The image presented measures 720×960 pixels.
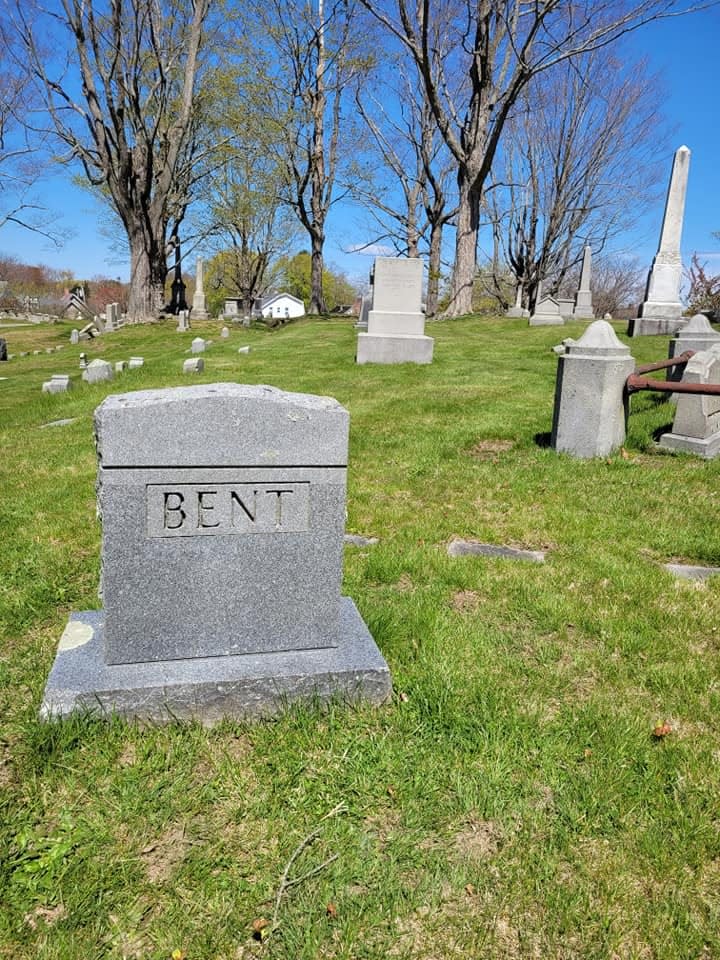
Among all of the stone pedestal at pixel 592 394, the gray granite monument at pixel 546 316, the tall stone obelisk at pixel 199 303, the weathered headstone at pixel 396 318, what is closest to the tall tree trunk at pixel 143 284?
the tall stone obelisk at pixel 199 303

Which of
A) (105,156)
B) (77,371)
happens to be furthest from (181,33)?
(77,371)

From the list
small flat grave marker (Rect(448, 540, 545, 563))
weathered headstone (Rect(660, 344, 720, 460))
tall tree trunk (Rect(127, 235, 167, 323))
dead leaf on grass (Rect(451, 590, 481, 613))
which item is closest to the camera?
dead leaf on grass (Rect(451, 590, 481, 613))

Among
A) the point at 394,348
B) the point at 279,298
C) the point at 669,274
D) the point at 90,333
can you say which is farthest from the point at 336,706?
the point at 279,298

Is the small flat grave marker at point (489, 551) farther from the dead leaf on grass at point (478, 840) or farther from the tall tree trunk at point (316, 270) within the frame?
the tall tree trunk at point (316, 270)

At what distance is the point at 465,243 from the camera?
21.5 metres

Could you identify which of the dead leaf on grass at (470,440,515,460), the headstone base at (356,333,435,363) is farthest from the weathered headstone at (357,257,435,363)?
the dead leaf on grass at (470,440,515,460)

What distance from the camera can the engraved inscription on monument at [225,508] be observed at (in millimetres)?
2432

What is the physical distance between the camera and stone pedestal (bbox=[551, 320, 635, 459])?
5785mm

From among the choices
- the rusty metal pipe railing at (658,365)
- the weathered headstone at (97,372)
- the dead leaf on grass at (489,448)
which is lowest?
the dead leaf on grass at (489,448)

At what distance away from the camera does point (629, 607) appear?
339cm

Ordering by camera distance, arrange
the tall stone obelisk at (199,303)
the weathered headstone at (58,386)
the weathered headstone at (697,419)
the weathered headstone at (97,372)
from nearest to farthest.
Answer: the weathered headstone at (697,419)
the weathered headstone at (58,386)
the weathered headstone at (97,372)
the tall stone obelisk at (199,303)

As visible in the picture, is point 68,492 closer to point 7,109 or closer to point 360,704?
point 360,704

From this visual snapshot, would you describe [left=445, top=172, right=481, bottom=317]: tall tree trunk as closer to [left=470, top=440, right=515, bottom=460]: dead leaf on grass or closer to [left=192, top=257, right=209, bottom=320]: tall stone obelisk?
[left=192, top=257, right=209, bottom=320]: tall stone obelisk

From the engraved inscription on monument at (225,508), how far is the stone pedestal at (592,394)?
4.12 m
